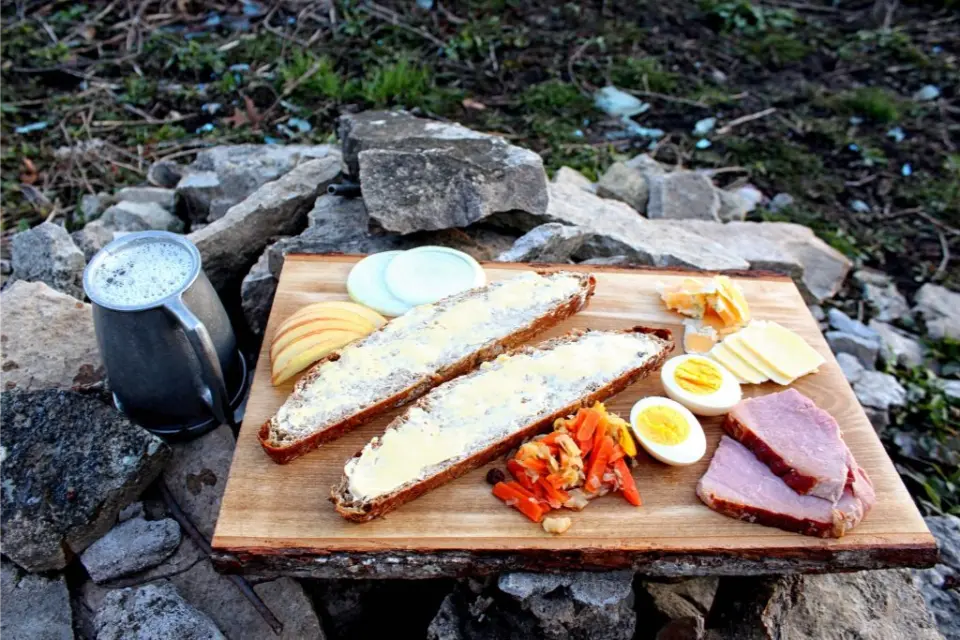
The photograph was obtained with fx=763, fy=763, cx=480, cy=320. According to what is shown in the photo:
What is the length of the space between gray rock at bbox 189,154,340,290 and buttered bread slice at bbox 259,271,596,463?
168 centimetres

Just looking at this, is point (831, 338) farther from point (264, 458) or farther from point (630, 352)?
point (264, 458)

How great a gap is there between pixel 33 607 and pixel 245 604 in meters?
0.92

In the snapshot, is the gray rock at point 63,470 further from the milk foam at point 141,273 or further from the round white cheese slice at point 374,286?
the round white cheese slice at point 374,286

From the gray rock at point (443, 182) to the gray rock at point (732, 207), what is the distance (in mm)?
2554

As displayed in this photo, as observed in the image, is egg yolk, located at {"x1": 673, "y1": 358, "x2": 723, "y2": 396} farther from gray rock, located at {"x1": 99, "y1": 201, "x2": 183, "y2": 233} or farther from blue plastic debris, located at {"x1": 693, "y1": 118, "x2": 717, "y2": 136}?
blue plastic debris, located at {"x1": 693, "y1": 118, "x2": 717, "y2": 136}

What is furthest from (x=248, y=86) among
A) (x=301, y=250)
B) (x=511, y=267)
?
(x=511, y=267)

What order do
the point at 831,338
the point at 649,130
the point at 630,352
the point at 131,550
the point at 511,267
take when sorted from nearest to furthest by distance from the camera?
the point at 131,550 < the point at 630,352 < the point at 511,267 < the point at 831,338 < the point at 649,130

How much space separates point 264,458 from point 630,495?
5.16ft

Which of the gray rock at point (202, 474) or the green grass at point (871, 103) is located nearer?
the gray rock at point (202, 474)

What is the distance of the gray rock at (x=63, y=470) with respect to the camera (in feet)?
11.1

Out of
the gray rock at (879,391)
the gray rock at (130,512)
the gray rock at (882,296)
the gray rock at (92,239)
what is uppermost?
the gray rock at (92,239)

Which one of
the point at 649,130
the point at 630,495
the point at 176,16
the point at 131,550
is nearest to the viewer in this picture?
the point at 630,495

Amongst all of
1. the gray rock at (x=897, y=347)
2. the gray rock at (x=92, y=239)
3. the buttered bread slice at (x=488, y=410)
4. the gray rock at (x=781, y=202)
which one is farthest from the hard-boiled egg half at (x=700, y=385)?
the gray rock at (x=781, y=202)

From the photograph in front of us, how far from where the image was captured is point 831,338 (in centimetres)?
564
